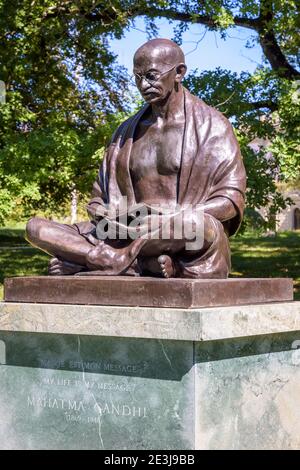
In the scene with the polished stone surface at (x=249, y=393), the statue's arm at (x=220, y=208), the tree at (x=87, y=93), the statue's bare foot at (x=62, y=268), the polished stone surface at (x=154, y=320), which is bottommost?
the polished stone surface at (x=249, y=393)

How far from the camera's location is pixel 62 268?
5.86 m

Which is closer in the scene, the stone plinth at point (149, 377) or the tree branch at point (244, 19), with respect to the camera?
the stone plinth at point (149, 377)

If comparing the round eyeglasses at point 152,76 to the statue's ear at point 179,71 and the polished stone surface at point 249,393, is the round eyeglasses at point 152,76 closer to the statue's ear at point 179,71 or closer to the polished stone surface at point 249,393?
the statue's ear at point 179,71

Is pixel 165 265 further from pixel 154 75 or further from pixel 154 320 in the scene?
pixel 154 75

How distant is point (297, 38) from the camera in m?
15.9

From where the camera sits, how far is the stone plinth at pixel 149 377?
4.86 meters

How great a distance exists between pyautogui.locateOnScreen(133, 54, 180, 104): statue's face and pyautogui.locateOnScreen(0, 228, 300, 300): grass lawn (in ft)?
27.3

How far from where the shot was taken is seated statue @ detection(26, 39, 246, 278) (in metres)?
5.46

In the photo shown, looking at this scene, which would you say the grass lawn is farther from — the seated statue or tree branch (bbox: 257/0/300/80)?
the seated statue

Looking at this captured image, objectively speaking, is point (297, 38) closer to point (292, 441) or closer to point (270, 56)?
point (270, 56)

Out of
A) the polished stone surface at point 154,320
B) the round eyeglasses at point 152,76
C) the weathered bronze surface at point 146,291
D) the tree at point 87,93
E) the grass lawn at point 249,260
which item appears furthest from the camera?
the grass lawn at point 249,260

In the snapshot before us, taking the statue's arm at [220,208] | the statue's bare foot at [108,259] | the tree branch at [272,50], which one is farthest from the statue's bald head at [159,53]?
the tree branch at [272,50]

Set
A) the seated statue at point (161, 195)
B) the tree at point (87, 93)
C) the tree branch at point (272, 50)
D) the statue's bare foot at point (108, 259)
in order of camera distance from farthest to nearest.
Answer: the tree branch at point (272, 50) → the tree at point (87, 93) → the statue's bare foot at point (108, 259) → the seated statue at point (161, 195)

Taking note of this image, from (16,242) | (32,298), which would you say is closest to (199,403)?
(32,298)
